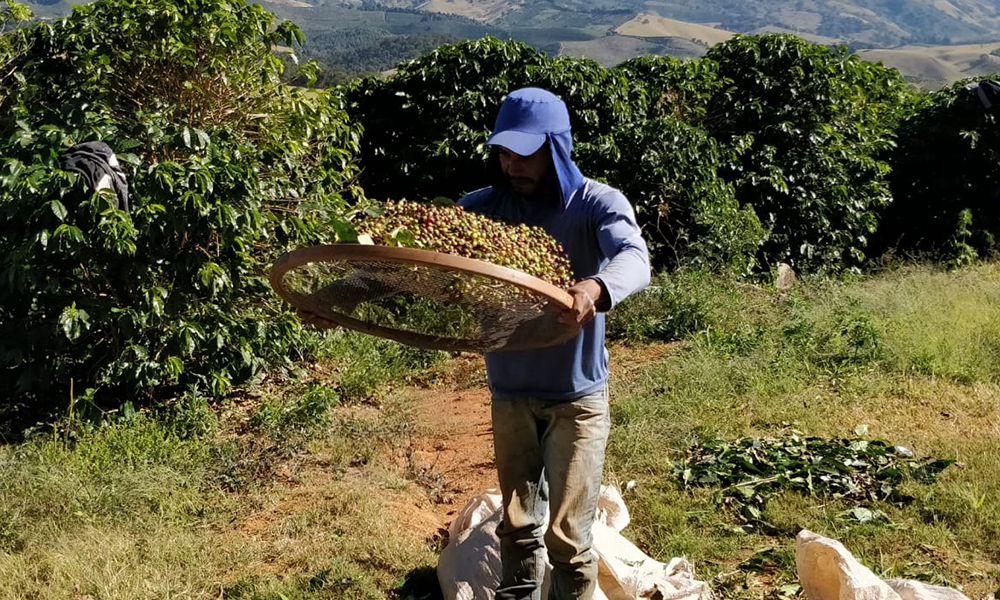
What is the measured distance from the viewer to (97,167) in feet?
14.4

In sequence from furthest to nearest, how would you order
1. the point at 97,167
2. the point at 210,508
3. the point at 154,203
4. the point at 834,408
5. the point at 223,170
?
1. the point at 834,408
2. the point at 223,170
3. the point at 154,203
4. the point at 97,167
5. the point at 210,508

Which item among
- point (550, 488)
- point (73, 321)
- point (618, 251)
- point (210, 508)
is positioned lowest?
point (210, 508)

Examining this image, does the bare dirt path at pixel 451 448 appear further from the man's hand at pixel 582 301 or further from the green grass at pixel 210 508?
the man's hand at pixel 582 301

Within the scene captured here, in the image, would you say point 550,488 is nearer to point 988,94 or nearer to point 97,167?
point 97,167

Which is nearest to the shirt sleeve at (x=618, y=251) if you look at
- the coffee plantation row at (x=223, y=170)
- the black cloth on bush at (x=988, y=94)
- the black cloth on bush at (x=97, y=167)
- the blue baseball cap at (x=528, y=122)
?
the blue baseball cap at (x=528, y=122)

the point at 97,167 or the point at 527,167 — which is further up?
the point at 527,167

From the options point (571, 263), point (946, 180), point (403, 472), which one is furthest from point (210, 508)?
point (946, 180)

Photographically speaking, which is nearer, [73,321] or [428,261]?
[428,261]

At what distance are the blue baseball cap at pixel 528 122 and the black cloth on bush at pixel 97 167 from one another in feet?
9.33

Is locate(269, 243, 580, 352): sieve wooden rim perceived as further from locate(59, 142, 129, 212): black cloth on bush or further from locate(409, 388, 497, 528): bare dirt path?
locate(59, 142, 129, 212): black cloth on bush

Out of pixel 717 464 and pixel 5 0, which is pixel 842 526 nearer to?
pixel 717 464

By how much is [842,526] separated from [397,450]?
7.29 feet

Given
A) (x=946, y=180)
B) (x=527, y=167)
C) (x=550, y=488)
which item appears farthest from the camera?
(x=946, y=180)

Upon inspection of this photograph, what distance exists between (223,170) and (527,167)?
2.93 meters
